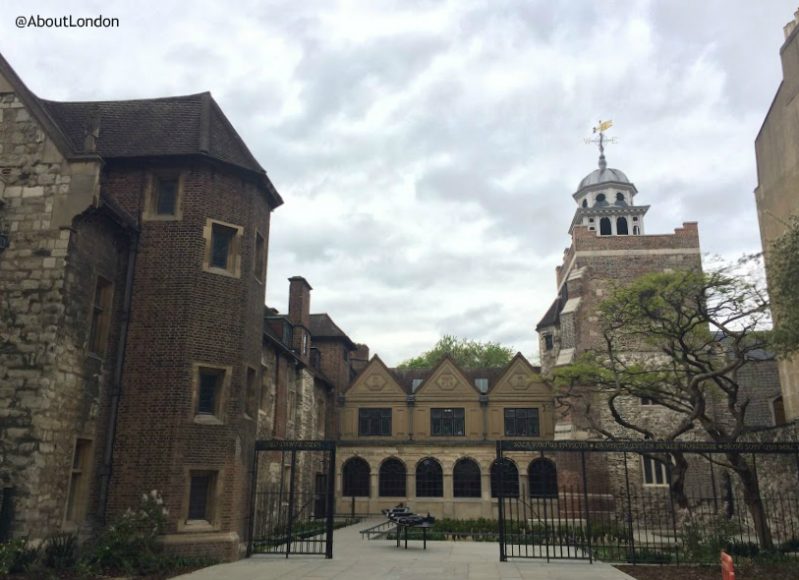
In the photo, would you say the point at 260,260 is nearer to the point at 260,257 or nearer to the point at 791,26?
the point at 260,257

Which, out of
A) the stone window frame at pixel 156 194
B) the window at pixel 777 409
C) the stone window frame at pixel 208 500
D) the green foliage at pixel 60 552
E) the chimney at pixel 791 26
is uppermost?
the chimney at pixel 791 26

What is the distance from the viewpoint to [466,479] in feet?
116

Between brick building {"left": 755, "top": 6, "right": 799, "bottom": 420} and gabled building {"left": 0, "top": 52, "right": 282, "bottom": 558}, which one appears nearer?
gabled building {"left": 0, "top": 52, "right": 282, "bottom": 558}

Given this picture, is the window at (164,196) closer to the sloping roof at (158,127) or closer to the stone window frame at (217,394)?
the sloping roof at (158,127)

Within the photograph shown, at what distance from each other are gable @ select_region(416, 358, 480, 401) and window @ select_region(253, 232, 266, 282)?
2152 centimetres

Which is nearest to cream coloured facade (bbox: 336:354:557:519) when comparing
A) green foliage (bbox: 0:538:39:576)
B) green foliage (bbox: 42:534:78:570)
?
green foliage (bbox: 42:534:78:570)

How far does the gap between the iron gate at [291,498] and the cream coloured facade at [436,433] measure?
11.2 ft

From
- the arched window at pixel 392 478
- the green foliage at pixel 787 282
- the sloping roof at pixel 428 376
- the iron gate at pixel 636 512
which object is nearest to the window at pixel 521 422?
the iron gate at pixel 636 512

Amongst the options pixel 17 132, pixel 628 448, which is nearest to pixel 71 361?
pixel 17 132

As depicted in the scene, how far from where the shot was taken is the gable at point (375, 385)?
38.7 meters

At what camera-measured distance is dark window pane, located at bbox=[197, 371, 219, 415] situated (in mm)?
15812

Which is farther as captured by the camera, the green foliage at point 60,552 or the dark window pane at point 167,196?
the dark window pane at point 167,196

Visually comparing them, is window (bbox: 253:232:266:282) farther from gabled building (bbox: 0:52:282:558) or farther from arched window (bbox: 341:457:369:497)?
arched window (bbox: 341:457:369:497)

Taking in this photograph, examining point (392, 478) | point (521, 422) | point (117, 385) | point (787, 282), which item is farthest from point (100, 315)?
point (521, 422)
